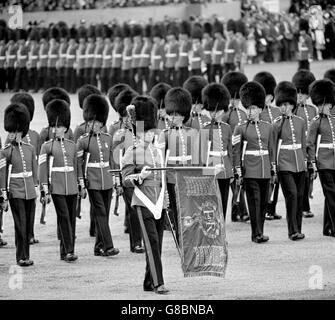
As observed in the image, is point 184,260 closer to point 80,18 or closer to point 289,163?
point 289,163

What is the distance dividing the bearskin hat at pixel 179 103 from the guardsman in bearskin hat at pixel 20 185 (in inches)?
48.9

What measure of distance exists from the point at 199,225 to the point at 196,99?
3.52 meters

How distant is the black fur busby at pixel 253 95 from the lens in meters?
9.73

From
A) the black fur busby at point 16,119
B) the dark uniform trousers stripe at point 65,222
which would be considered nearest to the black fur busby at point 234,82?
the black fur busby at point 16,119

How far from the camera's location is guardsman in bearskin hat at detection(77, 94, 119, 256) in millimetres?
8766

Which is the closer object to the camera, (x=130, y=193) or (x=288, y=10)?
(x=130, y=193)

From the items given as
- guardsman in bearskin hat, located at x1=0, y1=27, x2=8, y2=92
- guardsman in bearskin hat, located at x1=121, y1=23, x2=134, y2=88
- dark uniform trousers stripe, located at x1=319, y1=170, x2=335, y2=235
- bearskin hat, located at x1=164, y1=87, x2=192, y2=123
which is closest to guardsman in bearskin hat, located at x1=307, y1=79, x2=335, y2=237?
dark uniform trousers stripe, located at x1=319, y1=170, x2=335, y2=235

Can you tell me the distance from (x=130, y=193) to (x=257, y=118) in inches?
52.1

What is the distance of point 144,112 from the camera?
7.69 meters

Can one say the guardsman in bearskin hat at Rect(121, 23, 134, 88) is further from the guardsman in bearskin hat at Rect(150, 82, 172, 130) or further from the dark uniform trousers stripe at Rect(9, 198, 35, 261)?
the dark uniform trousers stripe at Rect(9, 198, 35, 261)

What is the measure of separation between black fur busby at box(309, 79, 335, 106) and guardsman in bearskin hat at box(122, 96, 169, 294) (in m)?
2.57

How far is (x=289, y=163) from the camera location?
934cm

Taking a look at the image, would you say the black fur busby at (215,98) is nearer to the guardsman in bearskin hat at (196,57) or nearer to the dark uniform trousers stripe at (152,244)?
the dark uniform trousers stripe at (152,244)

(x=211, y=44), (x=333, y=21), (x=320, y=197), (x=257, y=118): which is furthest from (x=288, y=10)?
(x=257, y=118)
